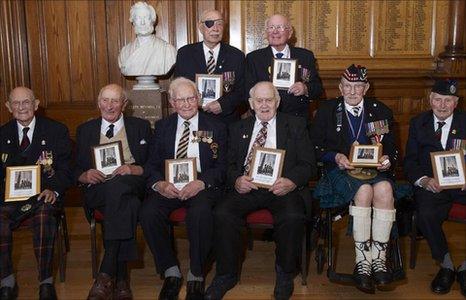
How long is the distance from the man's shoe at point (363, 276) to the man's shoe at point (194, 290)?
988 millimetres

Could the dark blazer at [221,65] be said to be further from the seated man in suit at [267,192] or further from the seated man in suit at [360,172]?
the seated man in suit at [360,172]

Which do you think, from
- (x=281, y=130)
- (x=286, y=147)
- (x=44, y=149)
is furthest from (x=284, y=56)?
(x=44, y=149)

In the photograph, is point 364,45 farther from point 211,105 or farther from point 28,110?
point 28,110

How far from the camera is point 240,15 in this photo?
5594 mm

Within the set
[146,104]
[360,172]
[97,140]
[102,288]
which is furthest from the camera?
[146,104]

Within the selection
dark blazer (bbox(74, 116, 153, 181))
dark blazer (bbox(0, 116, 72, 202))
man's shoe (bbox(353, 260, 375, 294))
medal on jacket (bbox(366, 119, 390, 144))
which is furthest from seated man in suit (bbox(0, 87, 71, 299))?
medal on jacket (bbox(366, 119, 390, 144))

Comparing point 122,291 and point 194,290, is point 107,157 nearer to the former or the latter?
point 122,291

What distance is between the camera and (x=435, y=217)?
3.49 m

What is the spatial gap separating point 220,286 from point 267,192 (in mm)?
696

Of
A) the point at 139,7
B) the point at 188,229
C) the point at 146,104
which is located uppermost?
the point at 139,7

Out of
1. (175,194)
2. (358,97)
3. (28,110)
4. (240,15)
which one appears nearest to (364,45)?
(240,15)

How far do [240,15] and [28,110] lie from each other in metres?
2.72

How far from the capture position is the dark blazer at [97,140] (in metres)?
3.69

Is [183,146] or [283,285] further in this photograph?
[183,146]
